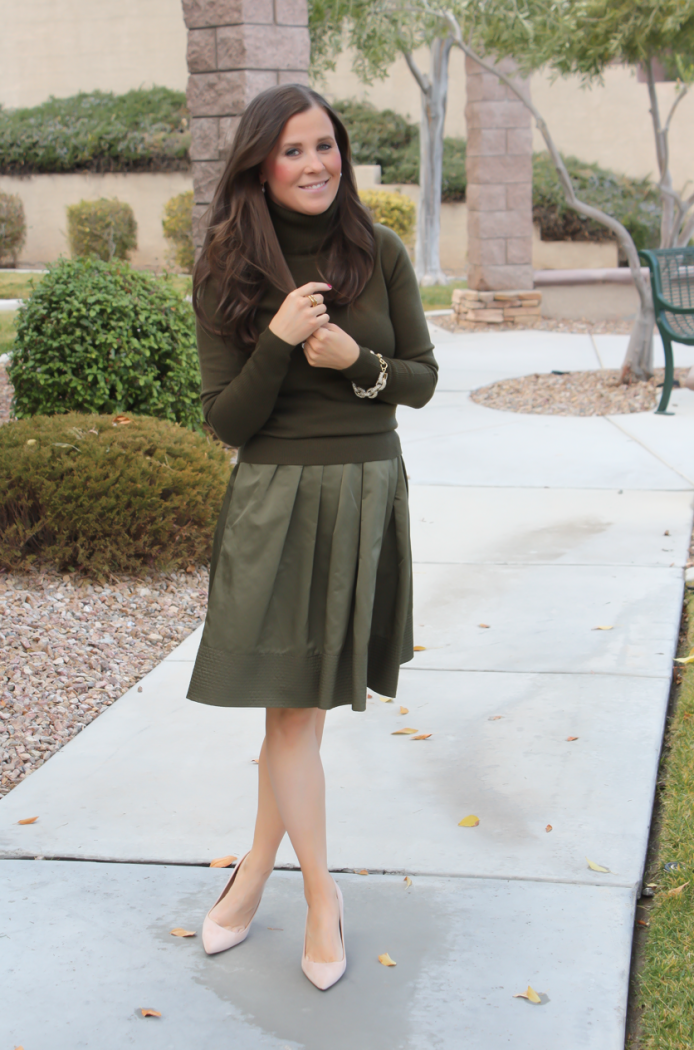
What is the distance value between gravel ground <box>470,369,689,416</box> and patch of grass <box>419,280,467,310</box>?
18.2 feet

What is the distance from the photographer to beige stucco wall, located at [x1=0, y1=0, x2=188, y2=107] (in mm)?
22656

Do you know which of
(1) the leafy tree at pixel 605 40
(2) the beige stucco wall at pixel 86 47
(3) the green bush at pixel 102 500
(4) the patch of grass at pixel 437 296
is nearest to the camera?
(3) the green bush at pixel 102 500

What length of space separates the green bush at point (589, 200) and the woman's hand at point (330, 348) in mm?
18285

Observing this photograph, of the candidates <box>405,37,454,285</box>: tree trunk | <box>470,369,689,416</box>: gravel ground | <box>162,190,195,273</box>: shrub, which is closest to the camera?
<box>470,369,689,416</box>: gravel ground

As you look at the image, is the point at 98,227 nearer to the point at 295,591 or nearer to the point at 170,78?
the point at 170,78

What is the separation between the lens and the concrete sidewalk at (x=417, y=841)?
2.16 m

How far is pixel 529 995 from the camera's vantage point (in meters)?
2.18

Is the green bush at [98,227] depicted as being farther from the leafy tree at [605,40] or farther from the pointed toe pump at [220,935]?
the pointed toe pump at [220,935]

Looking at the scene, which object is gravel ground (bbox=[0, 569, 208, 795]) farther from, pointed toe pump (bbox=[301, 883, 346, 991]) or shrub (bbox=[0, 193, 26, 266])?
shrub (bbox=[0, 193, 26, 266])

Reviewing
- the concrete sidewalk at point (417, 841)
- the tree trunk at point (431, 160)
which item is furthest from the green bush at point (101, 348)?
the tree trunk at point (431, 160)

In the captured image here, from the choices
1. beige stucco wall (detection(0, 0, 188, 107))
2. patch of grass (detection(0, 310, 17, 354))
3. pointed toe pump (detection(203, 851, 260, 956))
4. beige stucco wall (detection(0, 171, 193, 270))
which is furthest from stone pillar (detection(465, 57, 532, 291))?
beige stucco wall (detection(0, 0, 188, 107))

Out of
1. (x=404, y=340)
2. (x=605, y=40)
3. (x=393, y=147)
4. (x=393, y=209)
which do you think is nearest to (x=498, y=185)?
(x=605, y=40)

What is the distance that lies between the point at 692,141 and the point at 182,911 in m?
21.3

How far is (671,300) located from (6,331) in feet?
19.9
